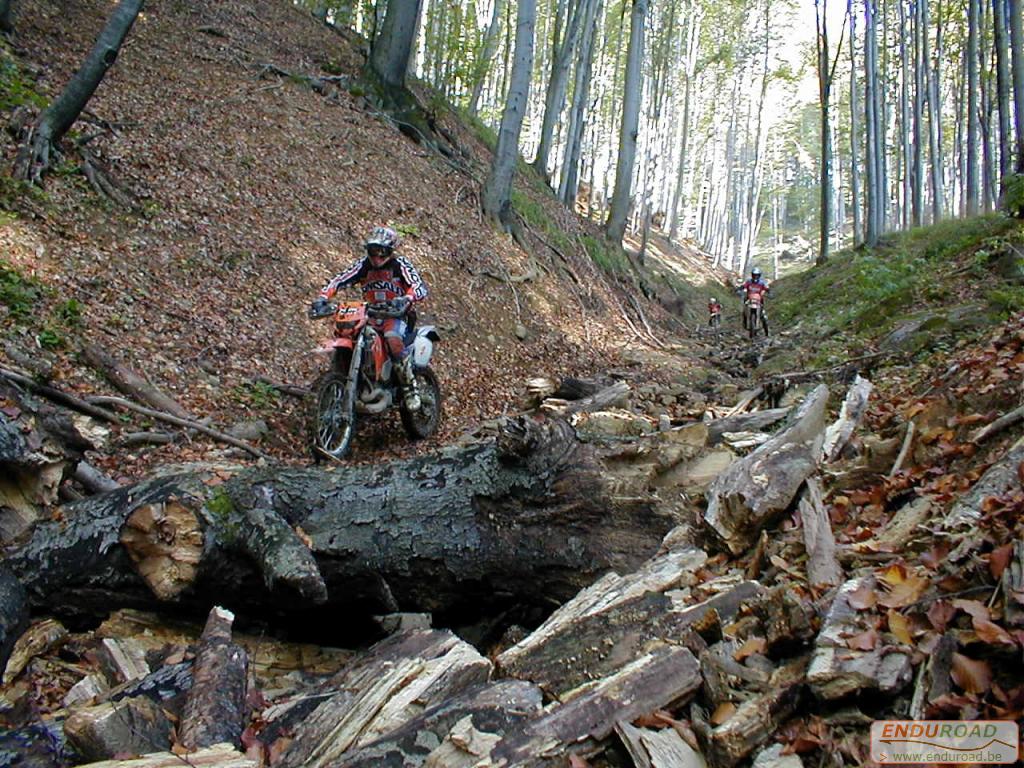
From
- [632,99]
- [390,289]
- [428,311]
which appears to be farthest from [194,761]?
[632,99]

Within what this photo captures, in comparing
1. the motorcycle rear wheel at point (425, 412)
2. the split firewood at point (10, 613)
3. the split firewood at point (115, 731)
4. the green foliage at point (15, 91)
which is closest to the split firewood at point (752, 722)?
the split firewood at point (115, 731)

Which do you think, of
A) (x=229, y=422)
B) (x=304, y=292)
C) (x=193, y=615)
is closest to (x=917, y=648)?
(x=193, y=615)

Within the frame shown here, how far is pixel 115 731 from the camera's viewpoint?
2650mm

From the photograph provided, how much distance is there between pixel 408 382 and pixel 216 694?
4.50m

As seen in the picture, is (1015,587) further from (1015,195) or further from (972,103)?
(972,103)

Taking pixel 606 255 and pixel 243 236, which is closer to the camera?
pixel 243 236

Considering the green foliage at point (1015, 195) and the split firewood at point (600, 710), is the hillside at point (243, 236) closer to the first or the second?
the split firewood at point (600, 710)

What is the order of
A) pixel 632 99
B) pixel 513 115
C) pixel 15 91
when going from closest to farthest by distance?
pixel 15 91
pixel 513 115
pixel 632 99

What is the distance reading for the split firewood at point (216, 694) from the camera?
111 inches

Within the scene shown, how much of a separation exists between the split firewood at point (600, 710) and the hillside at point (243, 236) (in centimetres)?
416

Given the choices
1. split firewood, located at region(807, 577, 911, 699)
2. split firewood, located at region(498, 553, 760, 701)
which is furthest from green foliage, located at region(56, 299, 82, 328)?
split firewood, located at region(807, 577, 911, 699)

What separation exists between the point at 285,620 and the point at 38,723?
1.41 meters

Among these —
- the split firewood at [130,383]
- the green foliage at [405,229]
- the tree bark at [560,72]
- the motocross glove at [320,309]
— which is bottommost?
the split firewood at [130,383]

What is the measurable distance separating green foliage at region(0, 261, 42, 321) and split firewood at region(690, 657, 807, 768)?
642cm
